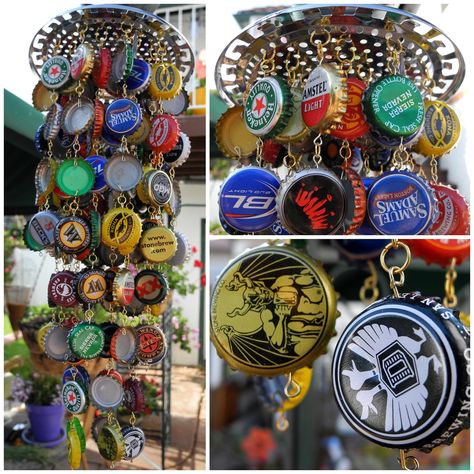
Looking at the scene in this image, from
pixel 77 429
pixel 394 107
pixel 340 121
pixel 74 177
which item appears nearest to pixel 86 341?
pixel 77 429

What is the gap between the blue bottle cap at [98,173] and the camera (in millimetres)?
1557

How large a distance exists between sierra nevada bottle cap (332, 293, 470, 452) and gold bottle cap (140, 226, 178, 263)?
726mm

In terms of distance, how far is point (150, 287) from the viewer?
63.7 inches

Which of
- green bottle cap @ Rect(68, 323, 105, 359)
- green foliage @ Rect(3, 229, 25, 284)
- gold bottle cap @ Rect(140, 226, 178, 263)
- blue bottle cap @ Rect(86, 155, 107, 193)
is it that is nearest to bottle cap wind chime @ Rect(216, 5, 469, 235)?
gold bottle cap @ Rect(140, 226, 178, 263)

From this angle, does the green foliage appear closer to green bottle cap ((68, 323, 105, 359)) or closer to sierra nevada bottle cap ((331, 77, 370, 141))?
green bottle cap ((68, 323, 105, 359))

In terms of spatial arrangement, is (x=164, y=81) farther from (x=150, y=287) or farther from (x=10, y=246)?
(x=10, y=246)

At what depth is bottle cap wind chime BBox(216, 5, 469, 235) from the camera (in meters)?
1.16

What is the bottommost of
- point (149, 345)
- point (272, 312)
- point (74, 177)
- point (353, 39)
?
point (149, 345)

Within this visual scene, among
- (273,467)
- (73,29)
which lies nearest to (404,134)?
(73,29)

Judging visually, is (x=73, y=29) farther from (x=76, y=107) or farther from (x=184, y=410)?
(x=184, y=410)

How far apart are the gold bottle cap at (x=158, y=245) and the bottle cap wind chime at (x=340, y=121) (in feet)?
1.17

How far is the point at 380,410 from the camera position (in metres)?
1.05

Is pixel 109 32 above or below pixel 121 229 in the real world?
above

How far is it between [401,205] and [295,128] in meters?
0.36
